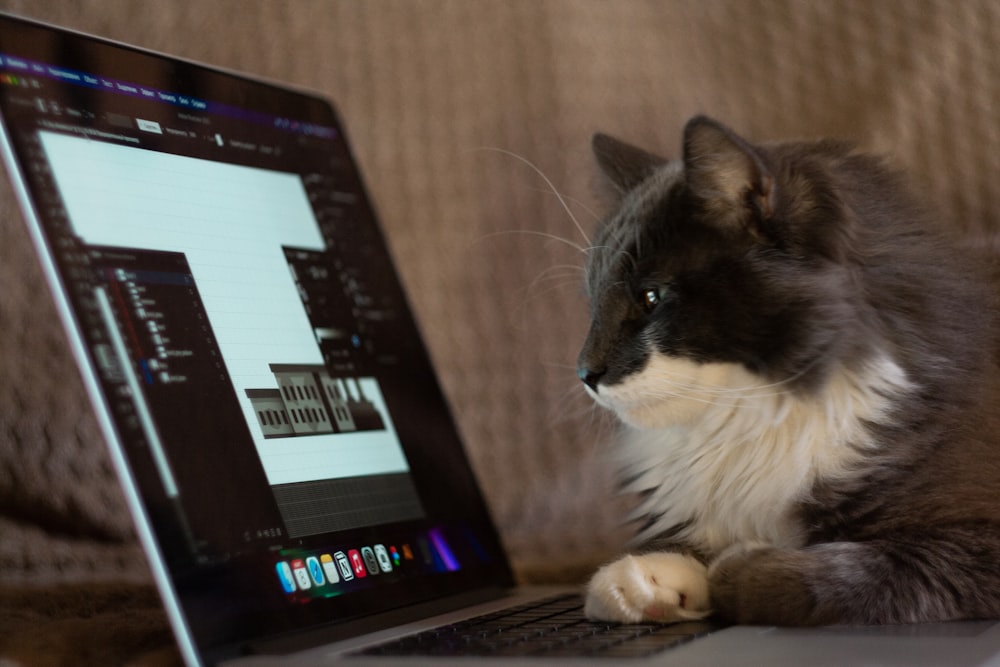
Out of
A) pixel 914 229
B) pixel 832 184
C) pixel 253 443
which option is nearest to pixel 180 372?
pixel 253 443

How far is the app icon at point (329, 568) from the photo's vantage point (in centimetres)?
95

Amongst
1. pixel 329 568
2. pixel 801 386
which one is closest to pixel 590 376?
pixel 801 386

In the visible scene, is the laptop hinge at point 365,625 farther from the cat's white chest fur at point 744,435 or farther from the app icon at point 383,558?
the cat's white chest fur at point 744,435

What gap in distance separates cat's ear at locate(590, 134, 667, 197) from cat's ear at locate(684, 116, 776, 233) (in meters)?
0.25

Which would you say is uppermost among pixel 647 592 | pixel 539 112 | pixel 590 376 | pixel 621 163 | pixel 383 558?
pixel 539 112

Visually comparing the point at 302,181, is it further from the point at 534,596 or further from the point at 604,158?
the point at 534,596

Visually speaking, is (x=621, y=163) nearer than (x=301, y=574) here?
No

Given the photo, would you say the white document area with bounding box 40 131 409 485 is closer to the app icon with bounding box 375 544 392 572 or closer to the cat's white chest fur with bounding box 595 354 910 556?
the app icon with bounding box 375 544 392 572

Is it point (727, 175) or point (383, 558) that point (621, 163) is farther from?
point (383, 558)

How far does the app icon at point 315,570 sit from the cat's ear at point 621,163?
0.56 m

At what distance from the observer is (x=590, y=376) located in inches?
40.3

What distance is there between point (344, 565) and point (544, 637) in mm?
251

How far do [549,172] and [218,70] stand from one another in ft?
2.05

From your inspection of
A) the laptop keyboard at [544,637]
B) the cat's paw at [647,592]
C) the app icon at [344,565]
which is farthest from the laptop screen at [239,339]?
the cat's paw at [647,592]
